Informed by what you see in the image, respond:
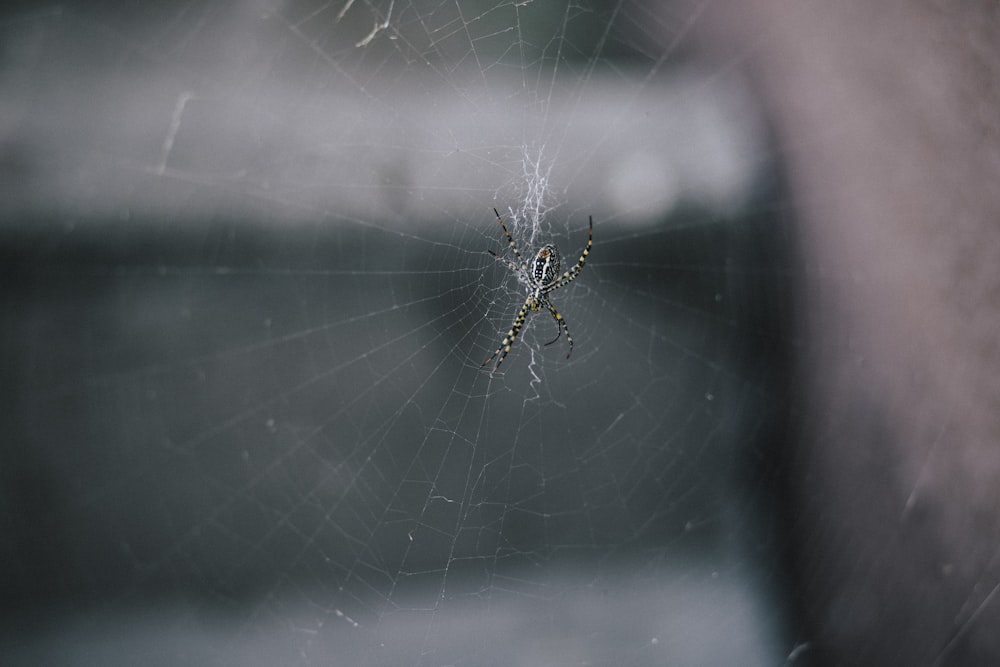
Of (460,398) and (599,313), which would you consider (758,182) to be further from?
(460,398)

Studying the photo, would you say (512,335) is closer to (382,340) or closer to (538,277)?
(538,277)

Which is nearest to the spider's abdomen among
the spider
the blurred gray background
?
the spider

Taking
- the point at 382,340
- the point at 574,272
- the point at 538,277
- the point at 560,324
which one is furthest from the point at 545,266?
the point at 382,340

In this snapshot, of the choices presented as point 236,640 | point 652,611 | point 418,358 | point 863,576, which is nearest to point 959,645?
point 863,576

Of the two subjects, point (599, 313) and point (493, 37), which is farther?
point (599, 313)

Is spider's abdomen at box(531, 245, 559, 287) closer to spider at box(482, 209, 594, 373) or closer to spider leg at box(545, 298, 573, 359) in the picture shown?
Result: spider at box(482, 209, 594, 373)

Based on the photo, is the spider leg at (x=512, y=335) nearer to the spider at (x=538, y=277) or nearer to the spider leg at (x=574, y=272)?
the spider at (x=538, y=277)
